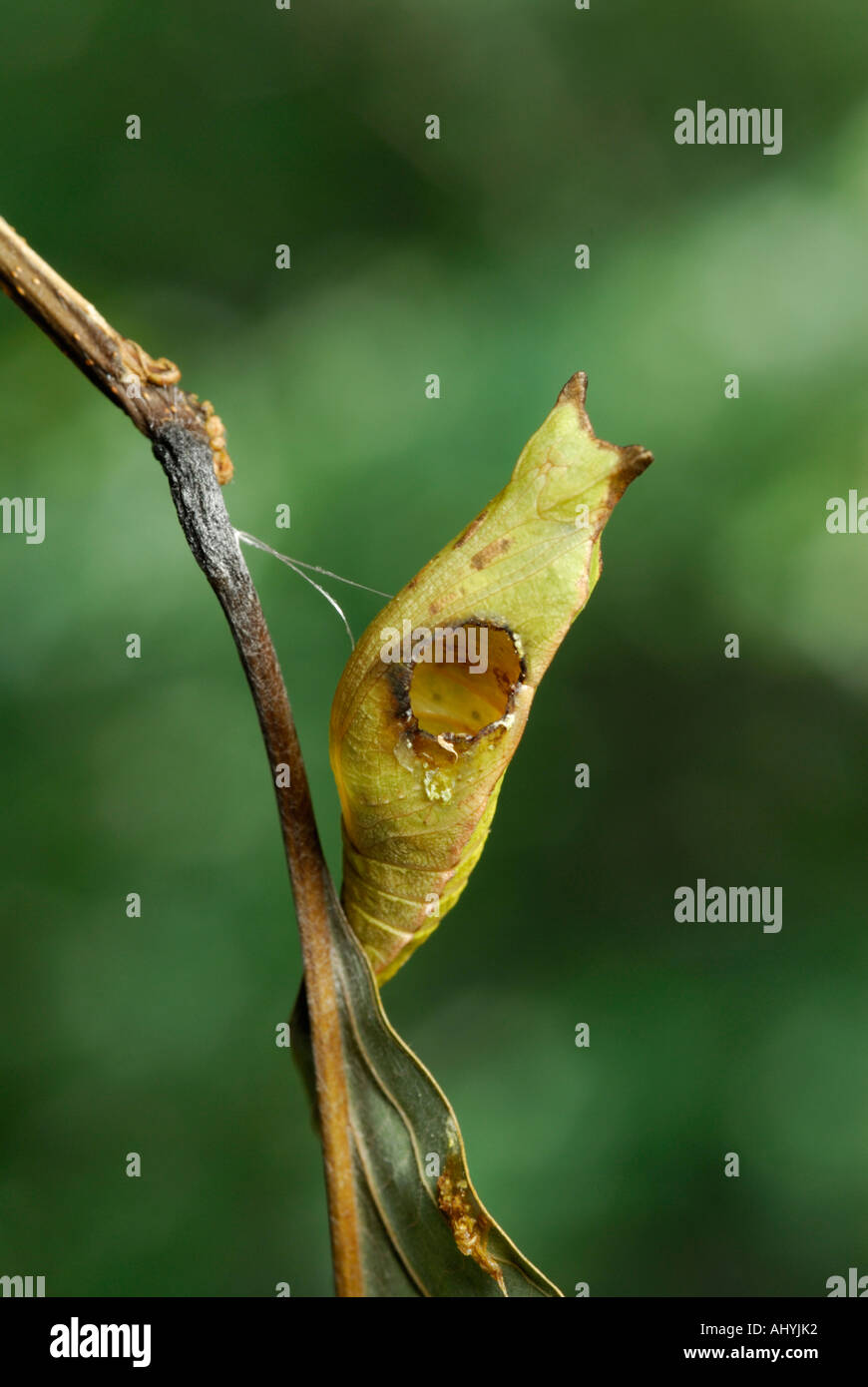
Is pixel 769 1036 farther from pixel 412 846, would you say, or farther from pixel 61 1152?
pixel 412 846

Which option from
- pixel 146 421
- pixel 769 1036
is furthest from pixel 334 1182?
pixel 769 1036

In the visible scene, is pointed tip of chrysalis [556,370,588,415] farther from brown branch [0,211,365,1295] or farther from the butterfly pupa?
brown branch [0,211,365,1295]

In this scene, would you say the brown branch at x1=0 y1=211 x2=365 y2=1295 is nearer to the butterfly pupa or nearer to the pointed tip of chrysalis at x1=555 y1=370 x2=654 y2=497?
the butterfly pupa

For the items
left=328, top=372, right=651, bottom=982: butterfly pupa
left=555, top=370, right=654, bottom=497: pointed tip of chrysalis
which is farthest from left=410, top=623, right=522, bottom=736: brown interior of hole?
left=555, top=370, right=654, bottom=497: pointed tip of chrysalis

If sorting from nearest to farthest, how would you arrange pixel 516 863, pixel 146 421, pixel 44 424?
pixel 146 421 → pixel 44 424 → pixel 516 863

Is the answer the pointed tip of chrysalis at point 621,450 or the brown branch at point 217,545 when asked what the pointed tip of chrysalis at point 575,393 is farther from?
the brown branch at point 217,545

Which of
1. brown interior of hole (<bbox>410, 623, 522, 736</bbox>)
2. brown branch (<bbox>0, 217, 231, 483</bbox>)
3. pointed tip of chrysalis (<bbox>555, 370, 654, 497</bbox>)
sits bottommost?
brown interior of hole (<bbox>410, 623, 522, 736</bbox>)

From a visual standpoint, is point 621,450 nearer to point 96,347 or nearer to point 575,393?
point 575,393

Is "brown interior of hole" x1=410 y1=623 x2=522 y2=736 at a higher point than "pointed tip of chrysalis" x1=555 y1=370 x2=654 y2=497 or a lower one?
lower

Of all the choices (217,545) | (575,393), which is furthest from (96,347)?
(575,393)
